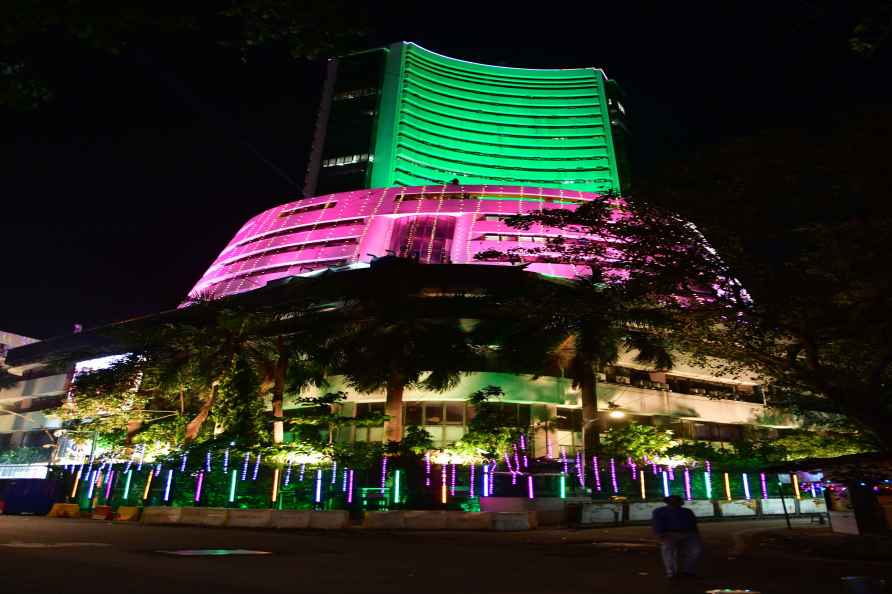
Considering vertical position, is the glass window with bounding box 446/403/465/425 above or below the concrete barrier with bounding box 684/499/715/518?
above

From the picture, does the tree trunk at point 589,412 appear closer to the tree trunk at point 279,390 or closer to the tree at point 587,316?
the tree at point 587,316

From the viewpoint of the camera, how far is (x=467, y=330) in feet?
124

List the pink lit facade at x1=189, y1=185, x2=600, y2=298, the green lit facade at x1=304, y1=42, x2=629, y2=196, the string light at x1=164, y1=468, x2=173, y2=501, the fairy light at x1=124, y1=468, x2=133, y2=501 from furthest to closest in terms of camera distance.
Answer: the green lit facade at x1=304, y1=42, x2=629, y2=196
the pink lit facade at x1=189, y1=185, x2=600, y2=298
the fairy light at x1=124, y1=468, x2=133, y2=501
the string light at x1=164, y1=468, x2=173, y2=501

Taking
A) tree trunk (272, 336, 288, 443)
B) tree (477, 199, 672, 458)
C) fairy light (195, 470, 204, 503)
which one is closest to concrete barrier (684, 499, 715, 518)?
tree (477, 199, 672, 458)

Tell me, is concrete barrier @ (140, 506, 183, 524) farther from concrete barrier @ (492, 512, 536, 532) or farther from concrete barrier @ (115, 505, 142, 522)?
concrete barrier @ (492, 512, 536, 532)

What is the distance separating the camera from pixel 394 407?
3130 centimetres

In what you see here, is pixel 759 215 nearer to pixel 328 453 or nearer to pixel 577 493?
pixel 577 493

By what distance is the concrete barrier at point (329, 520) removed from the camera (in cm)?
2270

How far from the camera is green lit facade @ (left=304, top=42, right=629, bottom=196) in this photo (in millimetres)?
90125

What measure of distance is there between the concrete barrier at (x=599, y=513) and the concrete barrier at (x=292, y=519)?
1179 cm

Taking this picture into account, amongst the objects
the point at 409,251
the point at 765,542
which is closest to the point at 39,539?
the point at 765,542

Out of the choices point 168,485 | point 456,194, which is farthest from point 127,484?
point 456,194

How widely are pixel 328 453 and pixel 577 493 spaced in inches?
491

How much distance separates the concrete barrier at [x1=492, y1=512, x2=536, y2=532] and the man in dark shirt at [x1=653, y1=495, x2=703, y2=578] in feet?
41.8
